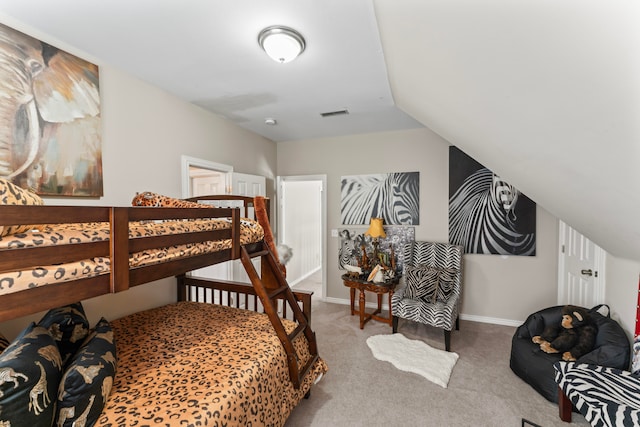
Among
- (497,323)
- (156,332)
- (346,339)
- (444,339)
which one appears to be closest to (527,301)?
(497,323)

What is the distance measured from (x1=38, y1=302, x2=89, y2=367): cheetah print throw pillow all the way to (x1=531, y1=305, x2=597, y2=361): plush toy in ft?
10.6

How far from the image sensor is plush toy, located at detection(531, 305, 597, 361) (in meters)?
2.03

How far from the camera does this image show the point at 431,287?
10.1 ft

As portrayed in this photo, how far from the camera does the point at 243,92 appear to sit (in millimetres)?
2496

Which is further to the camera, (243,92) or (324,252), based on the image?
(324,252)

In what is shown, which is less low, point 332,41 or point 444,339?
point 332,41

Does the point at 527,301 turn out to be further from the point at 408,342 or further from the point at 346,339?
the point at 346,339

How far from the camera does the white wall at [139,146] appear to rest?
2.00 meters

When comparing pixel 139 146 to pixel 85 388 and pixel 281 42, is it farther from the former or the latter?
pixel 85 388

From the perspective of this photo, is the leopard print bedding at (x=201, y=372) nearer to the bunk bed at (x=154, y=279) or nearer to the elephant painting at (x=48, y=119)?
the bunk bed at (x=154, y=279)

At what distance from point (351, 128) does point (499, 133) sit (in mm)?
2292

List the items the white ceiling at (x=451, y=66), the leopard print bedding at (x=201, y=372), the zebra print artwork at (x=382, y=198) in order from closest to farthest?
the white ceiling at (x=451, y=66) < the leopard print bedding at (x=201, y=372) < the zebra print artwork at (x=382, y=198)

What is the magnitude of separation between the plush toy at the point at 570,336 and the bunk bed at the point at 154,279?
1.85m

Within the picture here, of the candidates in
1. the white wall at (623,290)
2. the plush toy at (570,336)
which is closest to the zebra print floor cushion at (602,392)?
the plush toy at (570,336)
